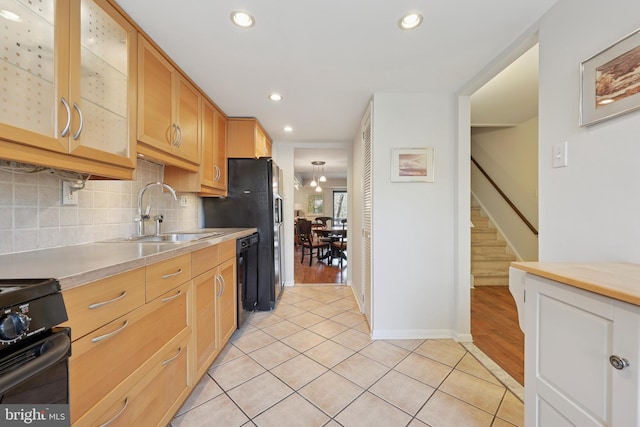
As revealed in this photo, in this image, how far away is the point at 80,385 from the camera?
781 mm

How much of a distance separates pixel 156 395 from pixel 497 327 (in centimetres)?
278

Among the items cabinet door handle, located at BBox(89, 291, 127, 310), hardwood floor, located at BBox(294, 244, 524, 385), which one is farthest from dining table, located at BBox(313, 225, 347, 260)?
cabinet door handle, located at BBox(89, 291, 127, 310)

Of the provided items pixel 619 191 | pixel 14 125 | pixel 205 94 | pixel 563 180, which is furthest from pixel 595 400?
pixel 205 94

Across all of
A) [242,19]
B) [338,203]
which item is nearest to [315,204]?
[338,203]

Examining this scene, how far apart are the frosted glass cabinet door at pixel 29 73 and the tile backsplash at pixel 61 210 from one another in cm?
41

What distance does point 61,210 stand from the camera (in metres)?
1.32

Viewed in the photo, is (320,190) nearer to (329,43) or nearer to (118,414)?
(329,43)

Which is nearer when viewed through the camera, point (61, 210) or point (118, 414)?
point (118, 414)

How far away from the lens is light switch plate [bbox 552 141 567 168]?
3.85ft

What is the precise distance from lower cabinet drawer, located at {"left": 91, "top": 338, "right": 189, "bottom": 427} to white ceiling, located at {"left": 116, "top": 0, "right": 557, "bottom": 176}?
1.72m

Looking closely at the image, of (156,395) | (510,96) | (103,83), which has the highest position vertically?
(510,96)

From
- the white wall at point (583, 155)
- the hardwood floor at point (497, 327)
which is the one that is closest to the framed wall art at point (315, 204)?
the hardwood floor at point (497, 327)

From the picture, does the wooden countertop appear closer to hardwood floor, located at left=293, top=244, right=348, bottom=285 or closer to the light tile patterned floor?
the light tile patterned floor

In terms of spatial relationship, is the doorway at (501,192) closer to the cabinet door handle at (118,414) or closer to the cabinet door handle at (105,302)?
the cabinet door handle at (118,414)
